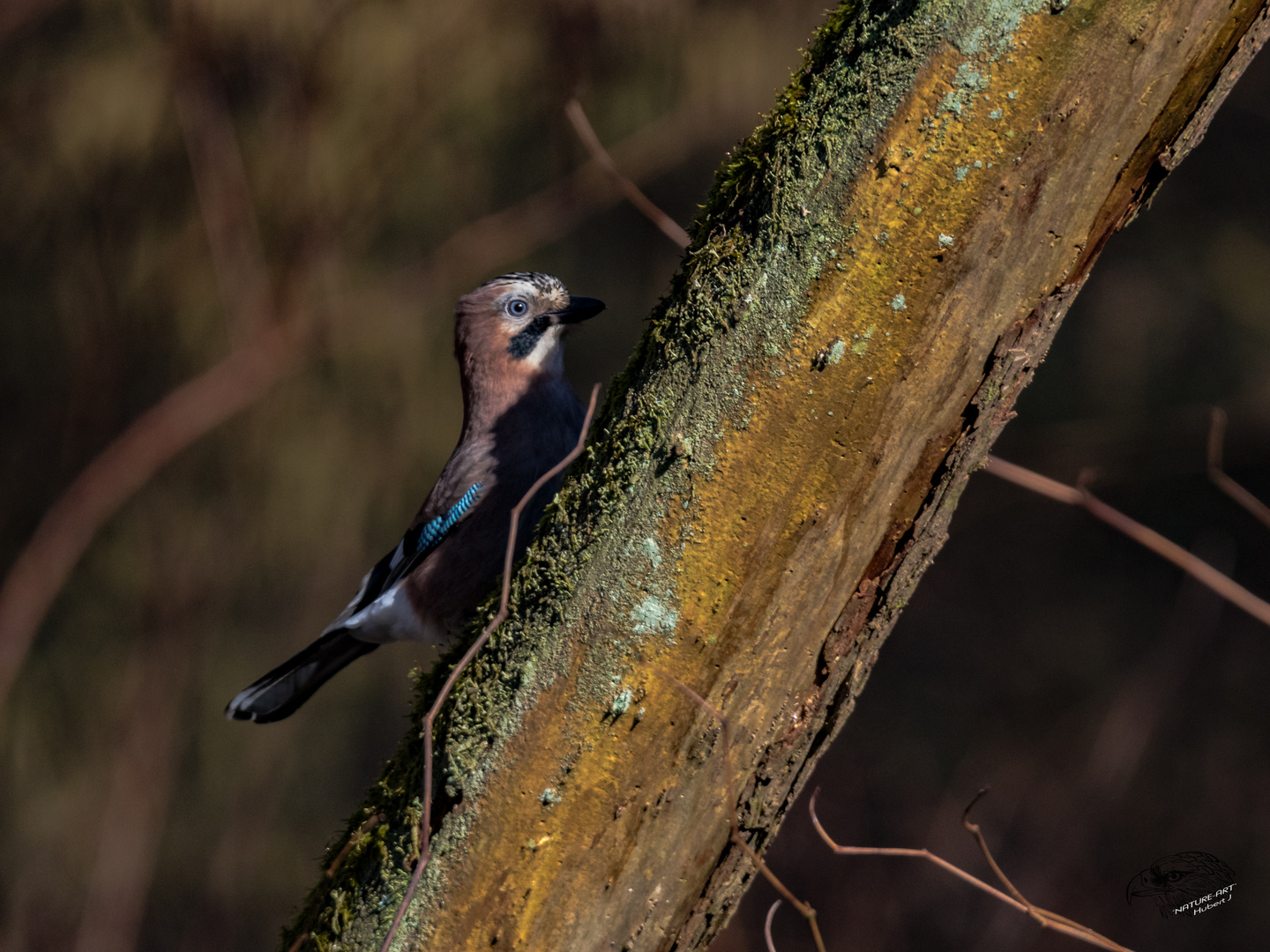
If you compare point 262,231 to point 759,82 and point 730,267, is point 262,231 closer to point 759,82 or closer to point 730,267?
point 759,82

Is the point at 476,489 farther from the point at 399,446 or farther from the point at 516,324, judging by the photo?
the point at 399,446

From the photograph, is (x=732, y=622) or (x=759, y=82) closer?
(x=732, y=622)

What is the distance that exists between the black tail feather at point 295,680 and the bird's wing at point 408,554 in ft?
0.23

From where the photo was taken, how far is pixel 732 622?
4.14 ft

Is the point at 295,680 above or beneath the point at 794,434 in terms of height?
beneath

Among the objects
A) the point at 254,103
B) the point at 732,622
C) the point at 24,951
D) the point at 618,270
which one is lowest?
the point at 24,951

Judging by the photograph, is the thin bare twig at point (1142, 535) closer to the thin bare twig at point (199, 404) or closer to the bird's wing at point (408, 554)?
the bird's wing at point (408, 554)

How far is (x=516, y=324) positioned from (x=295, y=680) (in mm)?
1211

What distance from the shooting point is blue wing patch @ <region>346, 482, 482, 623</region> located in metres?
2.82

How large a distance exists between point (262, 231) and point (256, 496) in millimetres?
1679

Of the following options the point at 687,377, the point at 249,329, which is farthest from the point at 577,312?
the point at 249,329

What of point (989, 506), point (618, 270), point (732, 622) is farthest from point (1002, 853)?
point (732, 622)

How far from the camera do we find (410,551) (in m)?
3.08

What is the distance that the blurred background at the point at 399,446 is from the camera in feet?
19.0
